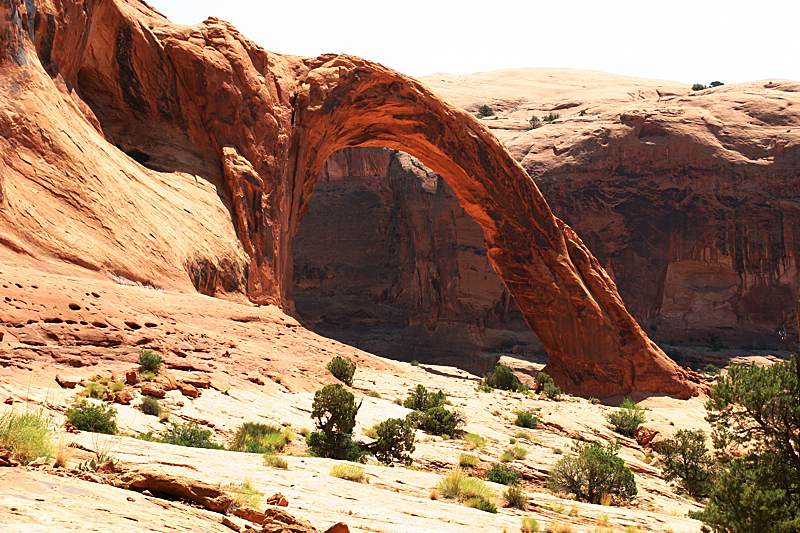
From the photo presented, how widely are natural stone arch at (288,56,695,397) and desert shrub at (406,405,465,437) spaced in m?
14.5

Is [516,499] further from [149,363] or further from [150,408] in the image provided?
[149,363]

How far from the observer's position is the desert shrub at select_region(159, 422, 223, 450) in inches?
367

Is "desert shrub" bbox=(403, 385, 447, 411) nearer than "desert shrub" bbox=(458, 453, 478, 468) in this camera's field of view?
No

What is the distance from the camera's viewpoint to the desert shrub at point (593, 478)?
40.7 ft

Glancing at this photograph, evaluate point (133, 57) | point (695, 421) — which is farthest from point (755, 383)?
point (133, 57)

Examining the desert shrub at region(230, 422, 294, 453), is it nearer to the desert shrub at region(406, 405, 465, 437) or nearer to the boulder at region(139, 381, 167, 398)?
the boulder at region(139, 381, 167, 398)

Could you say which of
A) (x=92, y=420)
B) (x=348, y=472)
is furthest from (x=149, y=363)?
(x=348, y=472)

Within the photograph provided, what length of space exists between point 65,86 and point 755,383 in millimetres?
16883

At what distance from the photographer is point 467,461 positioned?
12.4 meters

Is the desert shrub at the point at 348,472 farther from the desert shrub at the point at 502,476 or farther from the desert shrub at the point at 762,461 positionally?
the desert shrub at the point at 762,461

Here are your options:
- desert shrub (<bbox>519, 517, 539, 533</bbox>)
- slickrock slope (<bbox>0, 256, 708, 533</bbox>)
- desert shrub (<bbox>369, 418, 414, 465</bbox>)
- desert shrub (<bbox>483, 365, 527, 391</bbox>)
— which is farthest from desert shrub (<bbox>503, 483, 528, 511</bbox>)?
desert shrub (<bbox>483, 365, 527, 391</bbox>)

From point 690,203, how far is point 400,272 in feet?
61.9

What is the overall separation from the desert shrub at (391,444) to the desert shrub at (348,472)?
6.86 feet

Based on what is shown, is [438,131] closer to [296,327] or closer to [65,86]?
[296,327]
